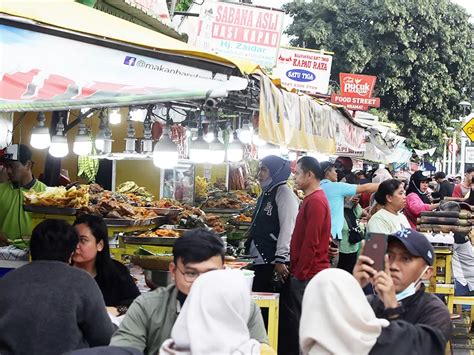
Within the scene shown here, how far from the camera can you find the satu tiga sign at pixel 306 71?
57.6ft

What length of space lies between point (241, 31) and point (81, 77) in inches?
310

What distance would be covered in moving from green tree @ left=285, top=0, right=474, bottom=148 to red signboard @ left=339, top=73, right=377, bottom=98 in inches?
612

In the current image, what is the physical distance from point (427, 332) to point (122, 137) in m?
13.5

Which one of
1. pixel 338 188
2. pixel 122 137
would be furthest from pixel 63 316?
pixel 122 137

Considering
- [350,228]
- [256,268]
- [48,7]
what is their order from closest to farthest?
1. [48,7]
2. [256,268]
3. [350,228]

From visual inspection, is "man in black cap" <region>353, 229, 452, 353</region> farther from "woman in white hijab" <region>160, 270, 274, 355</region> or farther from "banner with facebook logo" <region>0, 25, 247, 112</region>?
"banner with facebook logo" <region>0, 25, 247, 112</region>

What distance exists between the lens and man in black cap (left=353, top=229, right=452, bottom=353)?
354 centimetres

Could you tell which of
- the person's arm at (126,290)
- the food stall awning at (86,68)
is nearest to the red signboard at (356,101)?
the person's arm at (126,290)

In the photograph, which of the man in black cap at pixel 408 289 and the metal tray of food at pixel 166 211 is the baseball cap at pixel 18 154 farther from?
the man in black cap at pixel 408 289

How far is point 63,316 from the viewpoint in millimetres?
4426

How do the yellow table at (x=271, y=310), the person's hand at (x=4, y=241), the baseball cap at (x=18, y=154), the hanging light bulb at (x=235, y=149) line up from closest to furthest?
the yellow table at (x=271, y=310) → the person's hand at (x=4, y=241) → the baseball cap at (x=18, y=154) → the hanging light bulb at (x=235, y=149)

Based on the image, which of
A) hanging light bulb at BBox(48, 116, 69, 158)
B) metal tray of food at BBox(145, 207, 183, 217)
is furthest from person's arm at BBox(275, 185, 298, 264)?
hanging light bulb at BBox(48, 116, 69, 158)

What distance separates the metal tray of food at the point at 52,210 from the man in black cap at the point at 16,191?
0.45 m

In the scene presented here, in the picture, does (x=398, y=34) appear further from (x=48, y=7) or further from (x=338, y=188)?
(x=48, y=7)
